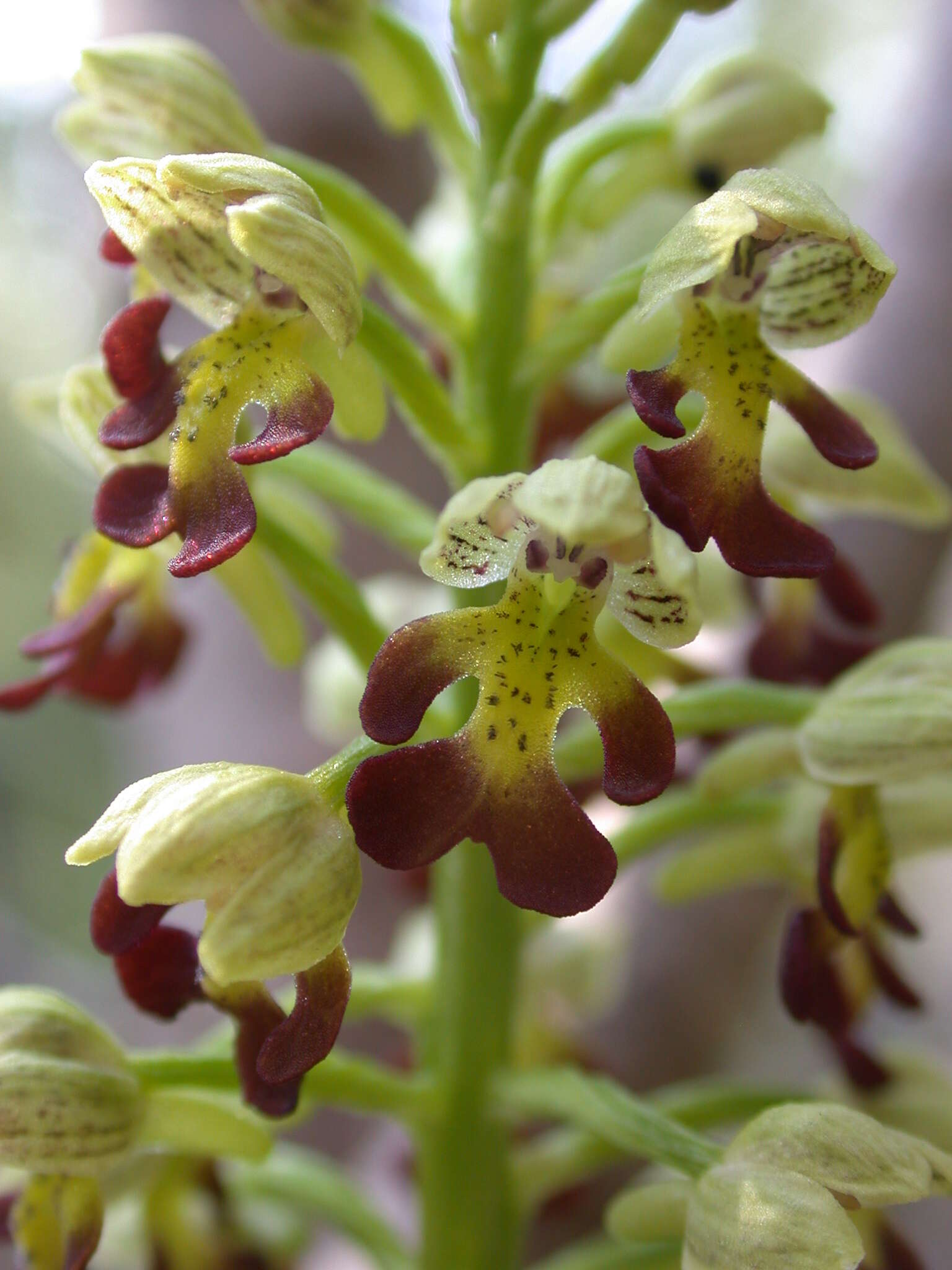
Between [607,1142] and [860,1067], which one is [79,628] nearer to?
[607,1142]

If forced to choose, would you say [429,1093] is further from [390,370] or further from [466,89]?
[466,89]

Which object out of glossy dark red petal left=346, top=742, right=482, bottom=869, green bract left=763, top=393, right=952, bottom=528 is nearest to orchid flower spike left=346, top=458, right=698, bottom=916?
glossy dark red petal left=346, top=742, right=482, bottom=869

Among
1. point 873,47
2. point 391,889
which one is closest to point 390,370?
point 391,889

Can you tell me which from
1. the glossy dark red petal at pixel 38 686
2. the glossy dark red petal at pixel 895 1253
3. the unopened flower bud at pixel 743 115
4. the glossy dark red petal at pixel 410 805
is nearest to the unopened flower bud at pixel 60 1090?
Answer: the glossy dark red petal at pixel 38 686

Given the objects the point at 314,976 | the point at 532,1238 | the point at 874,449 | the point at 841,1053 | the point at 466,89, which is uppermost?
the point at 466,89

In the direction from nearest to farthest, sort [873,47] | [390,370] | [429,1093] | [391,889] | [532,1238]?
[390,370] < [429,1093] < [532,1238] < [391,889] < [873,47]

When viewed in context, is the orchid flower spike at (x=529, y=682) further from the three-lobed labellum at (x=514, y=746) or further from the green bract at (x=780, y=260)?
the green bract at (x=780, y=260)
